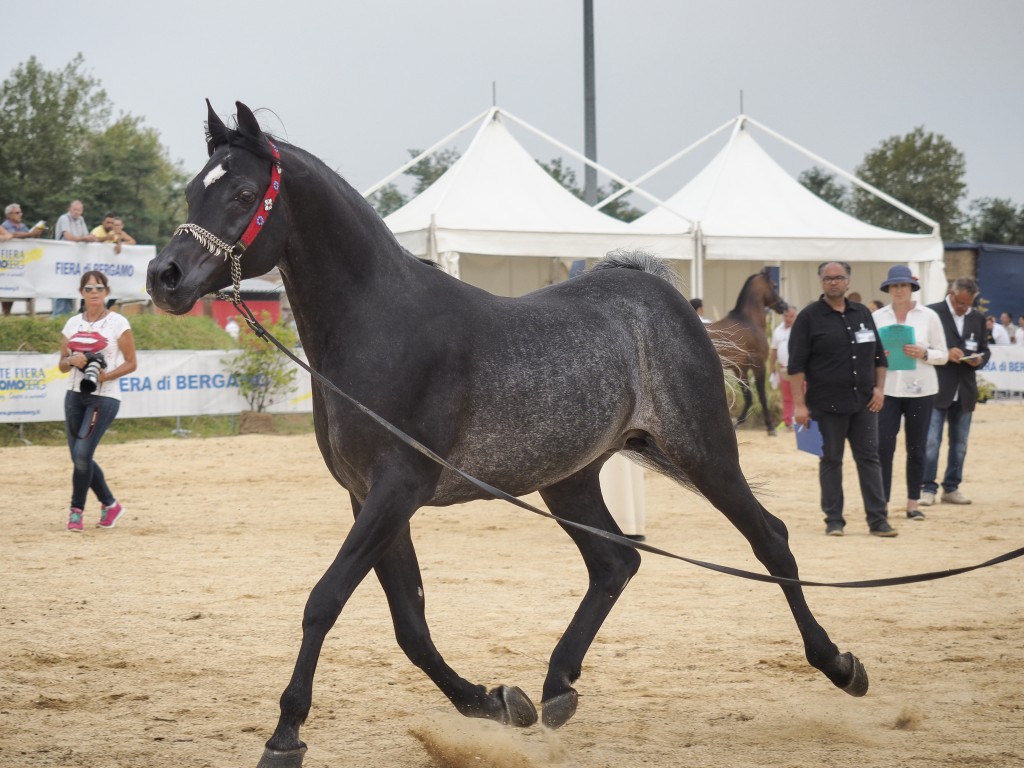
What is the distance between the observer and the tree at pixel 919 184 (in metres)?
49.3

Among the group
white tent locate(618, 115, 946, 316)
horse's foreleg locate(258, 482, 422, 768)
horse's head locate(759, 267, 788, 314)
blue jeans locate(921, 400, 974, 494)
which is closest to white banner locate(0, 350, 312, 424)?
white tent locate(618, 115, 946, 316)

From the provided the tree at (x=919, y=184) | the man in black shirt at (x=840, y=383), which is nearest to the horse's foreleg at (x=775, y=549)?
the man in black shirt at (x=840, y=383)

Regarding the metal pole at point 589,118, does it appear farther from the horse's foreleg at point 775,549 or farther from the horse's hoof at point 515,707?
the horse's hoof at point 515,707

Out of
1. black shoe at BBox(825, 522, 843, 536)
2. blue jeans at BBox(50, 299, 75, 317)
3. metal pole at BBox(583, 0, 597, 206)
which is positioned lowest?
black shoe at BBox(825, 522, 843, 536)

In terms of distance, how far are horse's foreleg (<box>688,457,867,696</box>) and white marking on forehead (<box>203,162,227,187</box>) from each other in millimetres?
2264

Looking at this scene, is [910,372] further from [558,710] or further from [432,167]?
[432,167]

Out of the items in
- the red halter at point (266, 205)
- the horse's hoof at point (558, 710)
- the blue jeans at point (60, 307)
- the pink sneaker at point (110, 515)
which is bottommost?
the pink sneaker at point (110, 515)

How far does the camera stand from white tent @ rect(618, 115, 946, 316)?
704 inches

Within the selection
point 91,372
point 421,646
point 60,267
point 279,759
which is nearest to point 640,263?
point 421,646

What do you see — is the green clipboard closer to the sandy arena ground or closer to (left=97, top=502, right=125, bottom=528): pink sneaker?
the sandy arena ground

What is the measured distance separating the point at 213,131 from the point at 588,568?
7.75ft

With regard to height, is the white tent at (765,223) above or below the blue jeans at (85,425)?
above

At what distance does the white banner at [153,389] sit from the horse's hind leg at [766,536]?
1148 cm

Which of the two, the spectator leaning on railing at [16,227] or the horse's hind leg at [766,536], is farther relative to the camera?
the spectator leaning on railing at [16,227]
